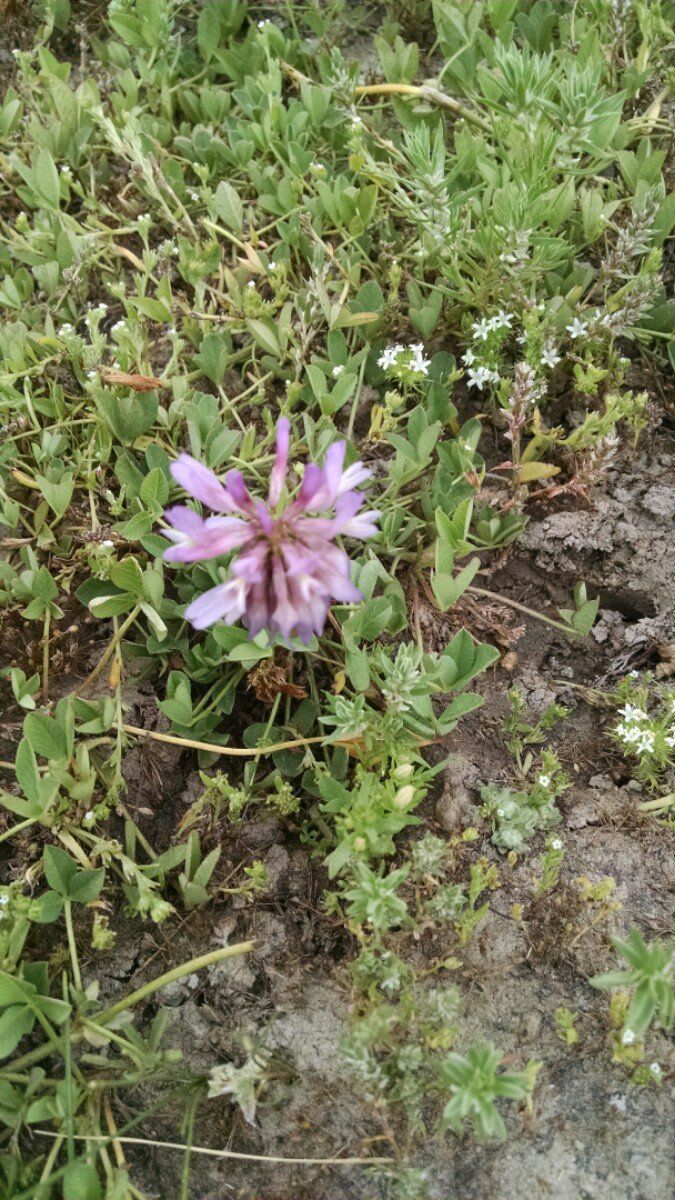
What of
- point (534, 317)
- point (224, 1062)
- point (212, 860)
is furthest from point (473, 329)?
point (224, 1062)

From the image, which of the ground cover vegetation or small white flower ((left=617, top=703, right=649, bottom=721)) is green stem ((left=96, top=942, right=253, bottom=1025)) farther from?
small white flower ((left=617, top=703, right=649, bottom=721))

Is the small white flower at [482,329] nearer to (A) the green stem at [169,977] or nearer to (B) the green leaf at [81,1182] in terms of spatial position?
(A) the green stem at [169,977]

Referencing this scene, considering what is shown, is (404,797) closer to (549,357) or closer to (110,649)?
(110,649)

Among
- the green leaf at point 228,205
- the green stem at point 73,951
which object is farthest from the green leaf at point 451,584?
the green leaf at point 228,205

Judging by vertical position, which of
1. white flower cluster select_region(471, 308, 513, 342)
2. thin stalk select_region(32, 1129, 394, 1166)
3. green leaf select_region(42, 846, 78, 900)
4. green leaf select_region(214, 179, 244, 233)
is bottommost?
thin stalk select_region(32, 1129, 394, 1166)

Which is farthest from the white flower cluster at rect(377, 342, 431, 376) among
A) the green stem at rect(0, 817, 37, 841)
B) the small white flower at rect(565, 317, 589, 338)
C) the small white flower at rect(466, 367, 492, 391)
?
the green stem at rect(0, 817, 37, 841)

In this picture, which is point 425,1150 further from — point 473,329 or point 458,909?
point 473,329
